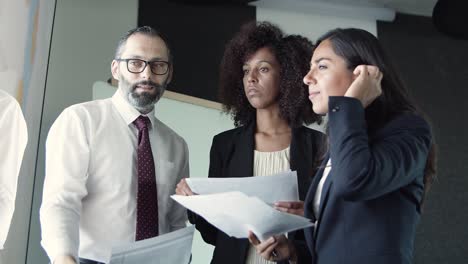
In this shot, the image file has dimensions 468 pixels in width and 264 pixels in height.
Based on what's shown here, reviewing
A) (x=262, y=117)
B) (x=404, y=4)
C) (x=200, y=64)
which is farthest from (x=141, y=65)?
(x=404, y=4)

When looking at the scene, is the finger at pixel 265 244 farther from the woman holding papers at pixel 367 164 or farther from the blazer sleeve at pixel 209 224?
the blazer sleeve at pixel 209 224

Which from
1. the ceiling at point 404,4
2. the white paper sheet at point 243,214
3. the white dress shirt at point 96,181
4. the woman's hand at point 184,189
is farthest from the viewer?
the ceiling at point 404,4

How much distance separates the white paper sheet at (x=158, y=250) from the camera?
1473 mm

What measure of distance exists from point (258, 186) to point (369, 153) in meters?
0.46

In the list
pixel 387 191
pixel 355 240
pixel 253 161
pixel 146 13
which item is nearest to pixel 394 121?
pixel 387 191

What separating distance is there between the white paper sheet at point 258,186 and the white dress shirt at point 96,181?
11.5 inches

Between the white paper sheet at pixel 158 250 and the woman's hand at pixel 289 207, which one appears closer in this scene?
the white paper sheet at pixel 158 250

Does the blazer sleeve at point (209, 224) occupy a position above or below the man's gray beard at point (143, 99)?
below

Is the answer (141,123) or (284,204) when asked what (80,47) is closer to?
(141,123)

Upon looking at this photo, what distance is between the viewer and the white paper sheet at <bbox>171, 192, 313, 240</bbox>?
1325mm

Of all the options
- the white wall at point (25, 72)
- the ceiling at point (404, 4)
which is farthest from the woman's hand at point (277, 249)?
the ceiling at point (404, 4)

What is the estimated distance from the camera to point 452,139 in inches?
155

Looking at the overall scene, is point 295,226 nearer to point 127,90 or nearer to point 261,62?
point 127,90

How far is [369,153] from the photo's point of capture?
122 cm
